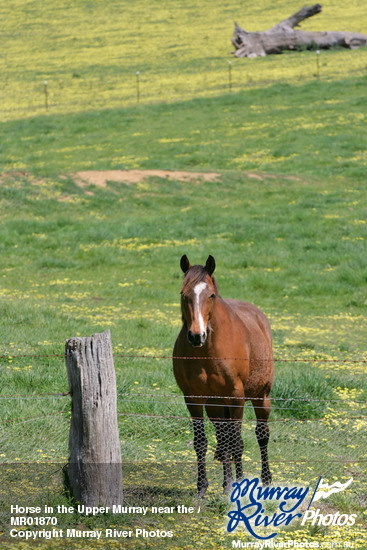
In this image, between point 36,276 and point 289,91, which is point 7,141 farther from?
point 36,276

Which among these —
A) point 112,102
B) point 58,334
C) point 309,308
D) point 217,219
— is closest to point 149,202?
point 217,219

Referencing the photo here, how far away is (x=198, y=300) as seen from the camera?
655 cm

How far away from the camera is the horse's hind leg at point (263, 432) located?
7.45 m

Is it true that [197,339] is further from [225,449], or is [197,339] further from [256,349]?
[256,349]

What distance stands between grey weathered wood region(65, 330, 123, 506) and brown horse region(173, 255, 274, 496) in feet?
2.68

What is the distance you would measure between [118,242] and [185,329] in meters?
15.8

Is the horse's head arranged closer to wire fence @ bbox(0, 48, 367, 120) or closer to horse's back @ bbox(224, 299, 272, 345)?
horse's back @ bbox(224, 299, 272, 345)

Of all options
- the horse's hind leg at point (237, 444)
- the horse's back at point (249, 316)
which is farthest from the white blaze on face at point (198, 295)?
the horse's hind leg at point (237, 444)

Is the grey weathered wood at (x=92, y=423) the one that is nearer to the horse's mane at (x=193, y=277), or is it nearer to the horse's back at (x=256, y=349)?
the horse's mane at (x=193, y=277)

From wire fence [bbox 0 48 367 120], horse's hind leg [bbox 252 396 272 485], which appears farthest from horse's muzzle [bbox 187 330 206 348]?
wire fence [bbox 0 48 367 120]

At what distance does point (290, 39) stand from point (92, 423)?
53.7 m

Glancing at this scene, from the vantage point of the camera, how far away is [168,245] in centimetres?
2212

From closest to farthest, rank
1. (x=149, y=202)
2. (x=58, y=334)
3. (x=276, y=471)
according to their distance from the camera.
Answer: (x=276, y=471)
(x=58, y=334)
(x=149, y=202)

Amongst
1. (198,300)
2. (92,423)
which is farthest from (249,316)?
(92,423)
